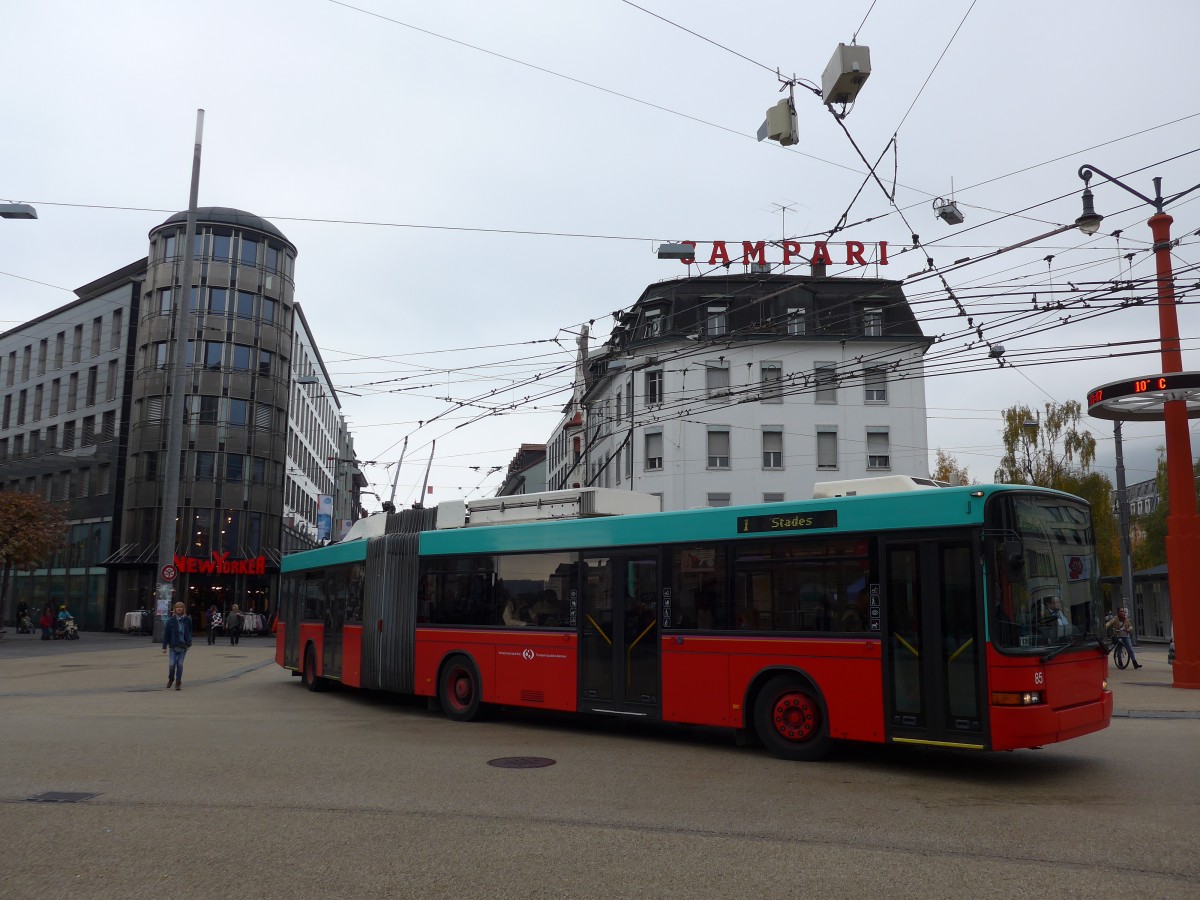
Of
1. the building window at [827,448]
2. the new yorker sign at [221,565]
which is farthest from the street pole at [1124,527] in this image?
the new yorker sign at [221,565]

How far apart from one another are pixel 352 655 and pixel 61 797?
30.2ft

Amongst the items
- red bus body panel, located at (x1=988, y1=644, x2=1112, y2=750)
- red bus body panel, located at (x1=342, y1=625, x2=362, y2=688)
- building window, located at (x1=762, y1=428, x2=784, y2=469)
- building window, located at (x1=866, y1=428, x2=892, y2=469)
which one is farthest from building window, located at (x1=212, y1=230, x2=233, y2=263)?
red bus body panel, located at (x1=988, y1=644, x2=1112, y2=750)

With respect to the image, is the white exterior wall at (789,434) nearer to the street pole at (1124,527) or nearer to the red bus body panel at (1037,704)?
the street pole at (1124,527)

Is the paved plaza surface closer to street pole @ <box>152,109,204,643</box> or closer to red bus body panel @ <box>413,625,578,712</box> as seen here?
red bus body panel @ <box>413,625,578,712</box>

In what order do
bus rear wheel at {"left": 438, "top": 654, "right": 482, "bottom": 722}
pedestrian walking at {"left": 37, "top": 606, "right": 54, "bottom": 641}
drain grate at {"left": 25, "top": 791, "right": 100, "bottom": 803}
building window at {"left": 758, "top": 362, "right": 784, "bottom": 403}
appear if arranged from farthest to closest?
pedestrian walking at {"left": 37, "top": 606, "right": 54, "bottom": 641} → building window at {"left": 758, "top": 362, "right": 784, "bottom": 403} → bus rear wheel at {"left": 438, "top": 654, "right": 482, "bottom": 722} → drain grate at {"left": 25, "top": 791, "right": 100, "bottom": 803}

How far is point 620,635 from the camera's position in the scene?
1282 cm

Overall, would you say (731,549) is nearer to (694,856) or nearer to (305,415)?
(694,856)

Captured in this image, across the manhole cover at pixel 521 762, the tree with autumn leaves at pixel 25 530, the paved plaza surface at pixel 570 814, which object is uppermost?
the tree with autumn leaves at pixel 25 530

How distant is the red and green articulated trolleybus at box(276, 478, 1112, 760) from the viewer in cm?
966

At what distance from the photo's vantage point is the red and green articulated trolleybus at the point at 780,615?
966cm

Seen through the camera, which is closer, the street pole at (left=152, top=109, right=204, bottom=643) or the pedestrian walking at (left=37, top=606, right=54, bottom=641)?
the street pole at (left=152, top=109, right=204, bottom=643)

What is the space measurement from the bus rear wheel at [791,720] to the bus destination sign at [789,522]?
1586 mm

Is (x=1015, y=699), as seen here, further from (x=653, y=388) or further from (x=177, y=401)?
(x=653, y=388)

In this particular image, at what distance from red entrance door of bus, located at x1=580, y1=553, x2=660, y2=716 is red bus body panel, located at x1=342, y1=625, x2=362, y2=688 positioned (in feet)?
18.6
